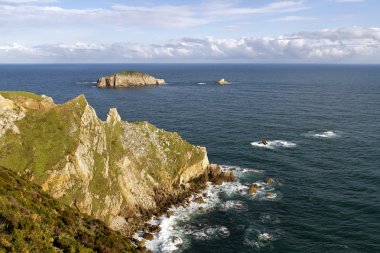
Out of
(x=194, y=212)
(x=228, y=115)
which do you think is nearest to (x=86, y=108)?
(x=194, y=212)

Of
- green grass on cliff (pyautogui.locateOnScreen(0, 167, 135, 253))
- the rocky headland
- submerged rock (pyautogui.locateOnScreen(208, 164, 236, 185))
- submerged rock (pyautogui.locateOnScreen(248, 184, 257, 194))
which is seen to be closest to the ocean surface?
submerged rock (pyautogui.locateOnScreen(248, 184, 257, 194))

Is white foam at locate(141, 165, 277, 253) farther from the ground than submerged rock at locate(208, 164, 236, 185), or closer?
closer

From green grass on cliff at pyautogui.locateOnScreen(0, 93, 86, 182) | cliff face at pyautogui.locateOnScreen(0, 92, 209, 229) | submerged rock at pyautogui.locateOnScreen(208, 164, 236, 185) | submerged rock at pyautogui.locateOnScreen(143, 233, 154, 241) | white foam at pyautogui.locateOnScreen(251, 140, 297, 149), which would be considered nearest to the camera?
green grass on cliff at pyautogui.locateOnScreen(0, 93, 86, 182)

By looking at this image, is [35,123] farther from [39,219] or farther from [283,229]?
[283,229]

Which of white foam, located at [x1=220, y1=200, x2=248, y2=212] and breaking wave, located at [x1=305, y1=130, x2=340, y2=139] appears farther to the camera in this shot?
breaking wave, located at [x1=305, y1=130, x2=340, y2=139]

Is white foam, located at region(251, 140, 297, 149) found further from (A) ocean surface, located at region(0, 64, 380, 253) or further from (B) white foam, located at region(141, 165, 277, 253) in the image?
(B) white foam, located at region(141, 165, 277, 253)

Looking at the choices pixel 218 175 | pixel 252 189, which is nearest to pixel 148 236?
pixel 252 189

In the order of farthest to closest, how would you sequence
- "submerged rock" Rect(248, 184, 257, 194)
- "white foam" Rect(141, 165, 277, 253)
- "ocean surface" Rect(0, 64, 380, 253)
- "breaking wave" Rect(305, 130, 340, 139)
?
"breaking wave" Rect(305, 130, 340, 139)
"submerged rock" Rect(248, 184, 257, 194)
"white foam" Rect(141, 165, 277, 253)
"ocean surface" Rect(0, 64, 380, 253)
